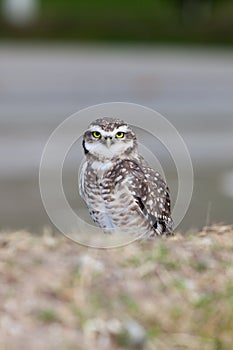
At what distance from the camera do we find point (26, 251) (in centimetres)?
573

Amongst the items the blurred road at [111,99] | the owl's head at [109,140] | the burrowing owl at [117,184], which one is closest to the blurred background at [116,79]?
the blurred road at [111,99]

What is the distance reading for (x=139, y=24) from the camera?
37.1 meters

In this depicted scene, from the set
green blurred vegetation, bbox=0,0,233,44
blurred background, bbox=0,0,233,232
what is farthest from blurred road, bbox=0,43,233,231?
green blurred vegetation, bbox=0,0,233,44

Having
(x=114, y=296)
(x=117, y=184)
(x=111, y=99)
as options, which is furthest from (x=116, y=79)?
(x=114, y=296)

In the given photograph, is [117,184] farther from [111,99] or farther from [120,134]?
[111,99]

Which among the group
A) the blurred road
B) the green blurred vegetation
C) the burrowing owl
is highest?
the green blurred vegetation

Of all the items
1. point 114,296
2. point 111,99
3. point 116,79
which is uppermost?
point 116,79

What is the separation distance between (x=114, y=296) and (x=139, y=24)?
32.2 metres

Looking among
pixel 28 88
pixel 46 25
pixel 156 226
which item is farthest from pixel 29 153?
pixel 46 25

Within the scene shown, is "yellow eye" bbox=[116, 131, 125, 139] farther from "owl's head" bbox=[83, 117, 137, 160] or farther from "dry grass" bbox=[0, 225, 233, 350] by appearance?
"dry grass" bbox=[0, 225, 233, 350]

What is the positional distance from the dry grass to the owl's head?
Result: 0.52 metres

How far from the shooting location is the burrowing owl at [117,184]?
20.1ft

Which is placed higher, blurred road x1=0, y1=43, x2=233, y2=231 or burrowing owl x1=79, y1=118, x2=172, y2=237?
blurred road x1=0, y1=43, x2=233, y2=231

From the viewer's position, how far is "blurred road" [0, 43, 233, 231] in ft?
51.4
